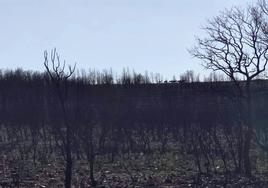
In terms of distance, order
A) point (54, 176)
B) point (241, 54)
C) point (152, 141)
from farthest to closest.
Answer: point (152, 141)
point (241, 54)
point (54, 176)

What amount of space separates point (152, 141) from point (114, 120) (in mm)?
2871

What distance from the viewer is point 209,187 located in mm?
13352

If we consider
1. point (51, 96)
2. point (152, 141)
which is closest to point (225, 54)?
point (152, 141)

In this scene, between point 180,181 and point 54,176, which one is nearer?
point 180,181

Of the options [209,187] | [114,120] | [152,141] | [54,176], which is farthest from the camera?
[114,120]

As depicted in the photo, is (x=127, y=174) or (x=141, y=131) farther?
(x=141, y=131)

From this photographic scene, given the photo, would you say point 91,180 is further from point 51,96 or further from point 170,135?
point 51,96

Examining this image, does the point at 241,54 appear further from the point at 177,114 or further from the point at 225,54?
the point at 177,114

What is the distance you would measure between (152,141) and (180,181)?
40.1ft

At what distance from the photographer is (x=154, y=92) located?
38.2 metres

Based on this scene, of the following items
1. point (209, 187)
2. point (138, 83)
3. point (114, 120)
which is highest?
point (138, 83)

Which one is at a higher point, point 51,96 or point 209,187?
point 51,96

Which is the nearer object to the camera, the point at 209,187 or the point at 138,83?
the point at 209,187

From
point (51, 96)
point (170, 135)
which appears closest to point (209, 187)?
point (170, 135)
